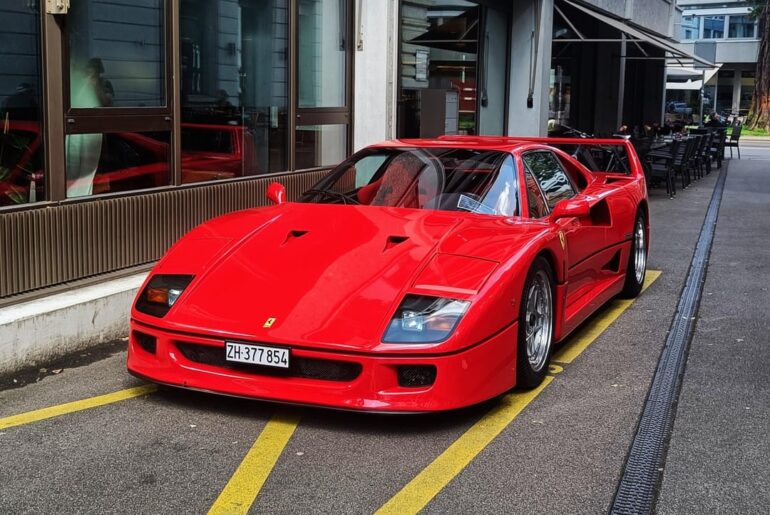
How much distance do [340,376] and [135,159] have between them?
3.46 m

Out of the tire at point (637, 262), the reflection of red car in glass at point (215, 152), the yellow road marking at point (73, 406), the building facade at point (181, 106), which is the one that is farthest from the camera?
the reflection of red car in glass at point (215, 152)

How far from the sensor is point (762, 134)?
48.3m

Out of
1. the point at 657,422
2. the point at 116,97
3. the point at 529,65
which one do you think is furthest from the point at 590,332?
the point at 529,65

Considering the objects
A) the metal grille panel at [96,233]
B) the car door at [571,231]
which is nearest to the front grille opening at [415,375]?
the car door at [571,231]

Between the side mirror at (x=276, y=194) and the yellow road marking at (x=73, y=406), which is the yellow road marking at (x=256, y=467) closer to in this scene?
the yellow road marking at (x=73, y=406)

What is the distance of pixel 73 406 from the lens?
4.93m

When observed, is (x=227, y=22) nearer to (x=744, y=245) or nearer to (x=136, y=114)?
(x=136, y=114)

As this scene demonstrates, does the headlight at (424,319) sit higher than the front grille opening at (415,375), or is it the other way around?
the headlight at (424,319)

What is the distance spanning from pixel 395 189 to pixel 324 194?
45cm

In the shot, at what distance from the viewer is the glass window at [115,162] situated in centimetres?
660

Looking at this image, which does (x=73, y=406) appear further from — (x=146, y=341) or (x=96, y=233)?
(x=96, y=233)

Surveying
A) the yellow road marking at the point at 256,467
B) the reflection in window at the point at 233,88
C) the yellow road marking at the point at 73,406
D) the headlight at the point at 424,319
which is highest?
the reflection in window at the point at 233,88

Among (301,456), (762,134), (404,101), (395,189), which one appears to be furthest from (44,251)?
(762,134)

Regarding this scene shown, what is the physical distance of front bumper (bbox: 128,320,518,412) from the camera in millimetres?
4277
